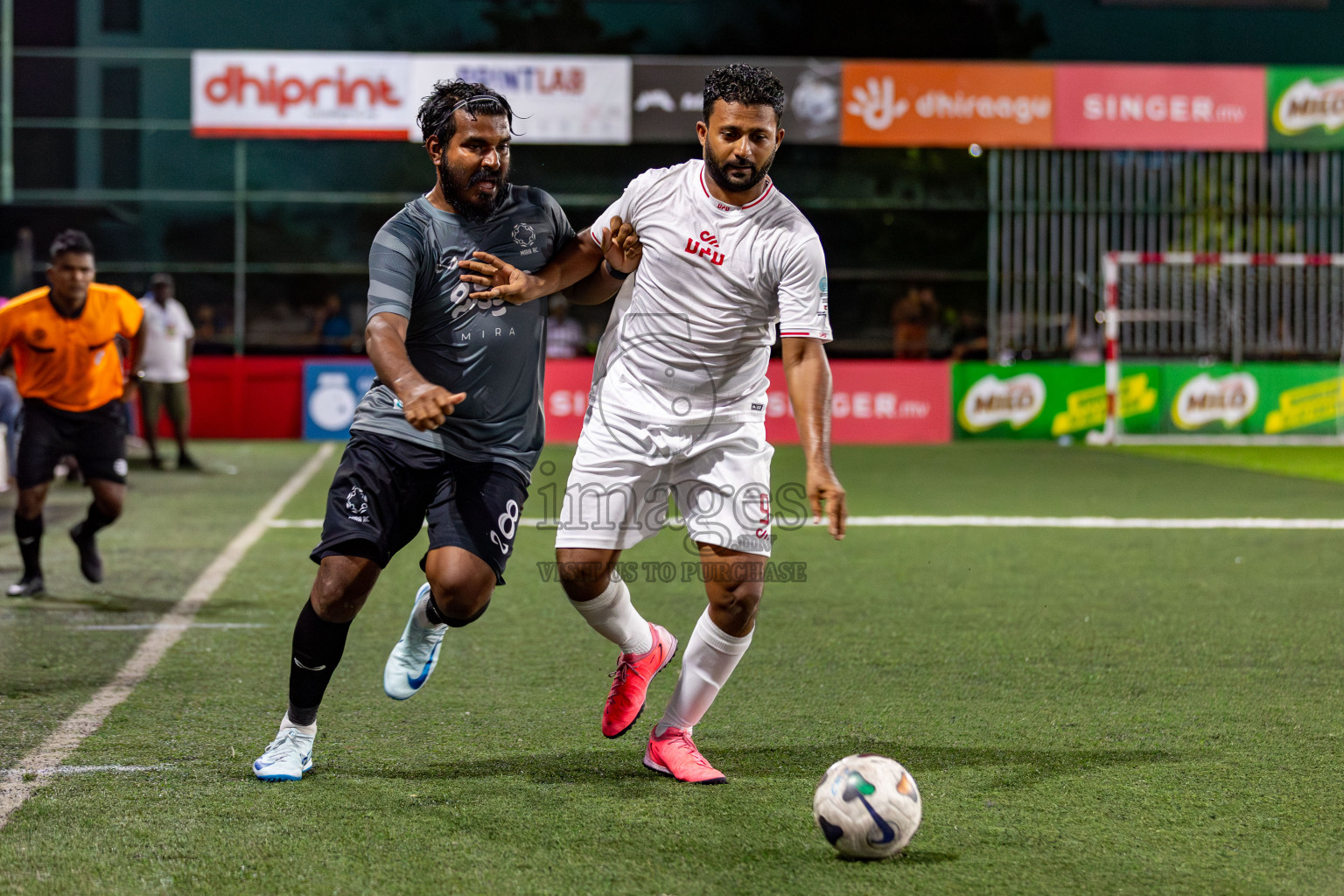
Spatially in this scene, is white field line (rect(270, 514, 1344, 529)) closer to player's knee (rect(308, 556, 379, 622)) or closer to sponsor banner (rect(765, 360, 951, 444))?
player's knee (rect(308, 556, 379, 622))

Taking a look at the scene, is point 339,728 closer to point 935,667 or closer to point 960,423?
point 935,667

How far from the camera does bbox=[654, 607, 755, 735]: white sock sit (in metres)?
4.44

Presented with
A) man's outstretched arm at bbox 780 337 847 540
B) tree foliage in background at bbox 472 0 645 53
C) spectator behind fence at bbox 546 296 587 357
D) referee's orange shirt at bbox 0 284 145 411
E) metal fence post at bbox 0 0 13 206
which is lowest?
man's outstretched arm at bbox 780 337 847 540

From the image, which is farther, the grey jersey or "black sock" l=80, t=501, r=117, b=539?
"black sock" l=80, t=501, r=117, b=539

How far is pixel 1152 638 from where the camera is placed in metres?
6.57

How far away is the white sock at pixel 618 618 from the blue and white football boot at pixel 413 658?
51cm

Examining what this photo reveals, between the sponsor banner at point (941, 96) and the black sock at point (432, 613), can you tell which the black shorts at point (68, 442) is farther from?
the sponsor banner at point (941, 96)

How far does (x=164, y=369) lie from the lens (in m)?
15.7

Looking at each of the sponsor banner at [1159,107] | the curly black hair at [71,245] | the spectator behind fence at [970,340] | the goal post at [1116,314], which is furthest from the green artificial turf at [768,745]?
the spectator behind fence at [970,340]

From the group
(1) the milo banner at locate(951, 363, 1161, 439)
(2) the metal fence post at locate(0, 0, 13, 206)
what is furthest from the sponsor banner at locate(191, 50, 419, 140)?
(1) the milo banner at locate(951, 363, 1161, 439)

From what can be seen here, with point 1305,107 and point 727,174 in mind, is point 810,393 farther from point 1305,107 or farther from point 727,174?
point 1305,107

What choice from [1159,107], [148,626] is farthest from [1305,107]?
[148,626]

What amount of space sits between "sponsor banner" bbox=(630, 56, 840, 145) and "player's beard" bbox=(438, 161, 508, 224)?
16.5m

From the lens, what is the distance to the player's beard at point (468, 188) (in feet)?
14.5
